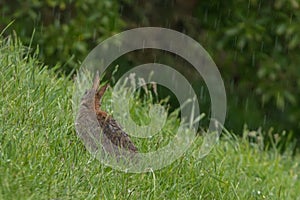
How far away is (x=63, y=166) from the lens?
13.4 feet

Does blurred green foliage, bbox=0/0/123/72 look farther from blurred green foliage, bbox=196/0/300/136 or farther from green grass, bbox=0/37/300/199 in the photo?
green grass, bbox=0/37/300/199

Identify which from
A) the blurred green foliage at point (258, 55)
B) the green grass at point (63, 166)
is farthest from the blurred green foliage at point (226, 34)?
the green grass at point (63, 166)

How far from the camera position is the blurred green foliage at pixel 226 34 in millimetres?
7484

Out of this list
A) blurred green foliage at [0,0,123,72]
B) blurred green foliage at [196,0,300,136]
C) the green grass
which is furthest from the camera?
blurred green foliage at [196,0,300,136]

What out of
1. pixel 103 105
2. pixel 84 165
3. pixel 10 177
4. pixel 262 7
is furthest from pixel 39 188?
pixel 262 7

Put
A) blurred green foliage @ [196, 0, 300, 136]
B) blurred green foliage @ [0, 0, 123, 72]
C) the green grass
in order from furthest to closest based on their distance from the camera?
blurred green foliage @ [196, 0, 300, 136]
blurred green foliage @ [0, 0, 123, 72]
the green grass

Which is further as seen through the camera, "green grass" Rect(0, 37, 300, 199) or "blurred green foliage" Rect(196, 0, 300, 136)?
"blurred green foliage" Rect(196, 0, 300, 136)

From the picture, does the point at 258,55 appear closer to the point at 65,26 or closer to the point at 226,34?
the point at 226,34

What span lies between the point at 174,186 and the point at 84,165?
53 cm

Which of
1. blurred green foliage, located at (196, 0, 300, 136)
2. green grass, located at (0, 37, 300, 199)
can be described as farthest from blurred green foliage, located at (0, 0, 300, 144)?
green grass, located at (0, 37, 300, 199)

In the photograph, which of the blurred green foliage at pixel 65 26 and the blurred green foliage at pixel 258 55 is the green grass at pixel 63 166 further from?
the blurred green foliage at pixel 258 55

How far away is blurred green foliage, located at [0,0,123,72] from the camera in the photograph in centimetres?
741

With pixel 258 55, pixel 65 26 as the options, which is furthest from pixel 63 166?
pixel 258 55

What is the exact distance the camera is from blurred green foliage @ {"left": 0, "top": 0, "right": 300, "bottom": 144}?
748 cm
